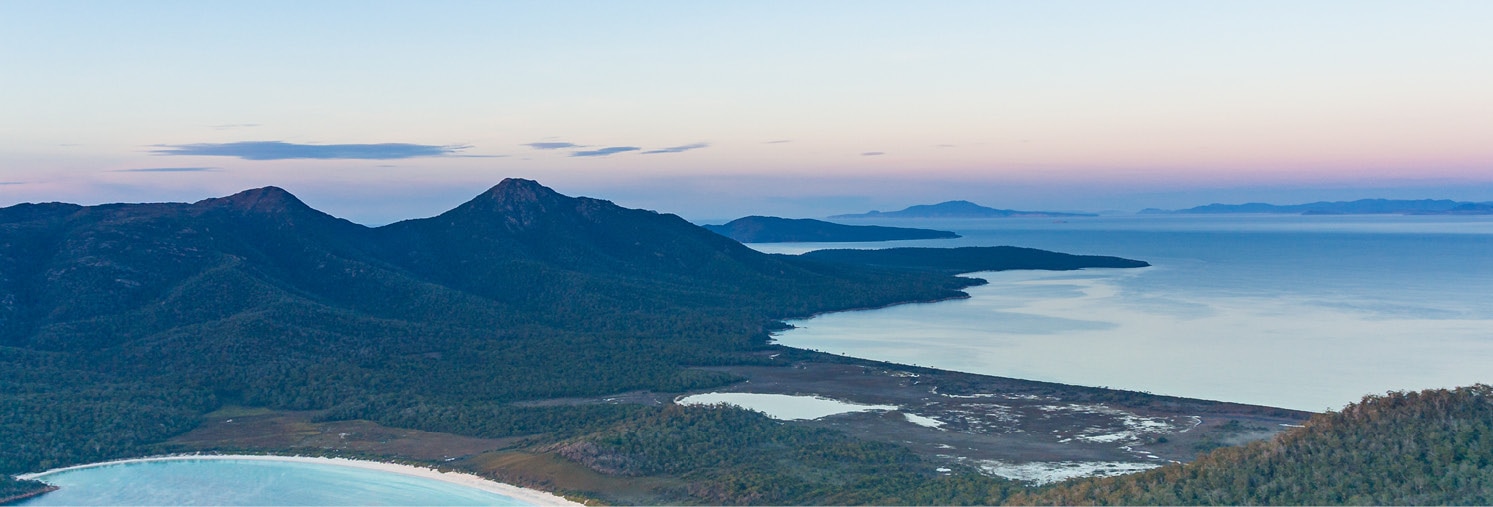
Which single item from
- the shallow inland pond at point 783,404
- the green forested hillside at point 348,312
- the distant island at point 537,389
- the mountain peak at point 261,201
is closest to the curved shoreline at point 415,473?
the distant island at point 537,389

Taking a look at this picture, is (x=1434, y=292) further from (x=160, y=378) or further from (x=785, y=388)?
(x=160, y=378)

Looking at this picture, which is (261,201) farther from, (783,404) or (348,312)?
(783,404)

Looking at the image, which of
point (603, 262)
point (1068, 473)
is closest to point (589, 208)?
point (603, 262)

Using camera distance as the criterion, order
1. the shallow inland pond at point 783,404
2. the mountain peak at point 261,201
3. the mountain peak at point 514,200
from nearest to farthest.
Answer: the shallow inland pond at point 783,404 < the mountain peak at point 261,201 < the mountain peak at point 514,200

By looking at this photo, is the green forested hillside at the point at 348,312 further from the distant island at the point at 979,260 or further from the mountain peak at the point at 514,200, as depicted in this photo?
the distant island at the point at 979,260

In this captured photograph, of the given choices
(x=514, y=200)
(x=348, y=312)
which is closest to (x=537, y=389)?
(x=348, y=312)

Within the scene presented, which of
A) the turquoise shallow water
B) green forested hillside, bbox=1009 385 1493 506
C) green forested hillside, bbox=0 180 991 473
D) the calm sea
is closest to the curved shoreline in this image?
the turquoise shallow water
